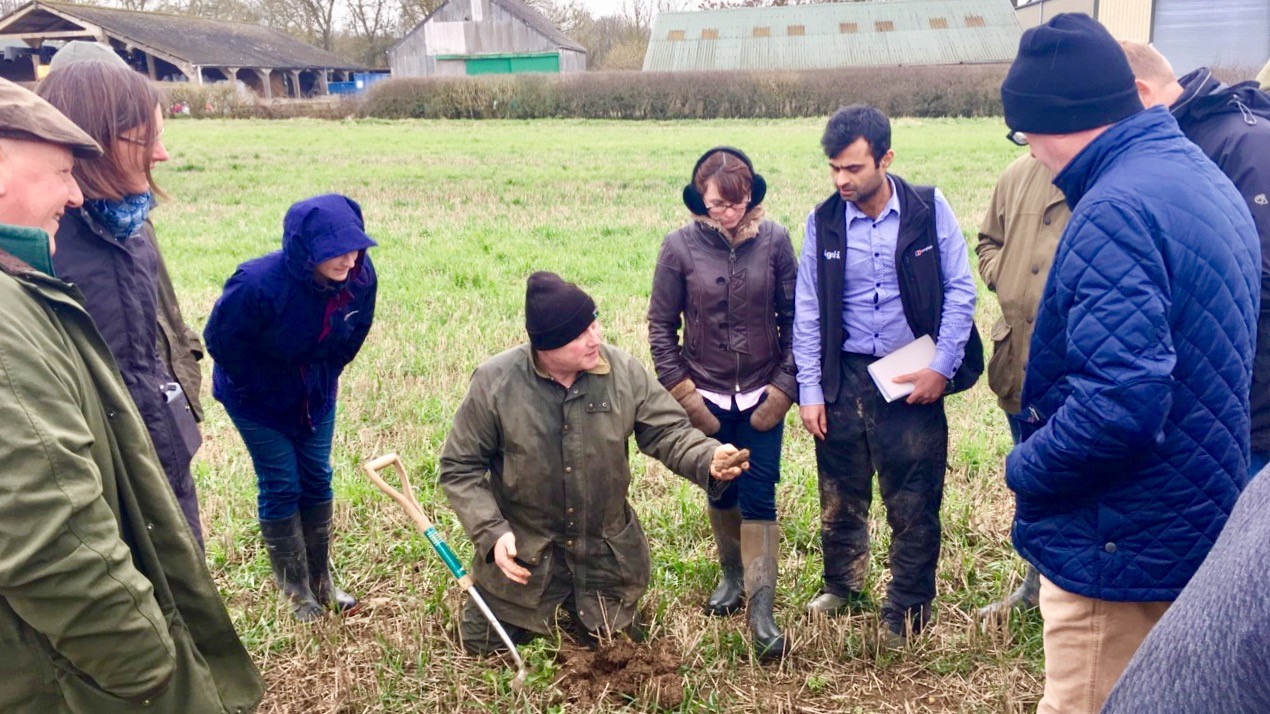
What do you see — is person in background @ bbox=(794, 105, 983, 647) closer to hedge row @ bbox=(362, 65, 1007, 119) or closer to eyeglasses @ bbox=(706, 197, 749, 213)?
eyeglasses @ bbox=(706, 197, 749, 213)

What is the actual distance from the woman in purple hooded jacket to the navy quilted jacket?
2547mm

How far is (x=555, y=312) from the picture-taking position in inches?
139

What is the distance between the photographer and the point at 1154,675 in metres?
1.08

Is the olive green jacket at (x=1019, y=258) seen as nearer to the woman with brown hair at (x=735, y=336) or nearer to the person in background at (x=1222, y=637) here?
the woman with brown hair at (x=735, y=336)

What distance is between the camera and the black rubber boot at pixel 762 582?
3854 mm

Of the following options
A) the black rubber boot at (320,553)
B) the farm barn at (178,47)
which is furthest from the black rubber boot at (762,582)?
the farm barn at (178,47)

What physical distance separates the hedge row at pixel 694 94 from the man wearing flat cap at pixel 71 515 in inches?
1428

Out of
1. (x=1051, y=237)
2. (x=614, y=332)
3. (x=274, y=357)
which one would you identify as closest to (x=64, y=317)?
(x=274, y=357)

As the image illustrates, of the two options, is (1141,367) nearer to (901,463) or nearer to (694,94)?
(901,463)

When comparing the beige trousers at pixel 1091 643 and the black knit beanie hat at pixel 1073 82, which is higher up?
the black knit beanie hat at pixel 1073 82

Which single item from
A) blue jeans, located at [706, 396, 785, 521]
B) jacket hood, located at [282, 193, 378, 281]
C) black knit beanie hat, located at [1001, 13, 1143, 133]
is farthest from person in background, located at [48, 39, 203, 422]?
black knit beanie hat, located at [1001, 13, 1143, 133]

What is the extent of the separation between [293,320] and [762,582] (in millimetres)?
2154

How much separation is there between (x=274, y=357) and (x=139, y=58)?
53768mm

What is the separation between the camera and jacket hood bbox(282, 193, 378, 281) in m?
3.73
